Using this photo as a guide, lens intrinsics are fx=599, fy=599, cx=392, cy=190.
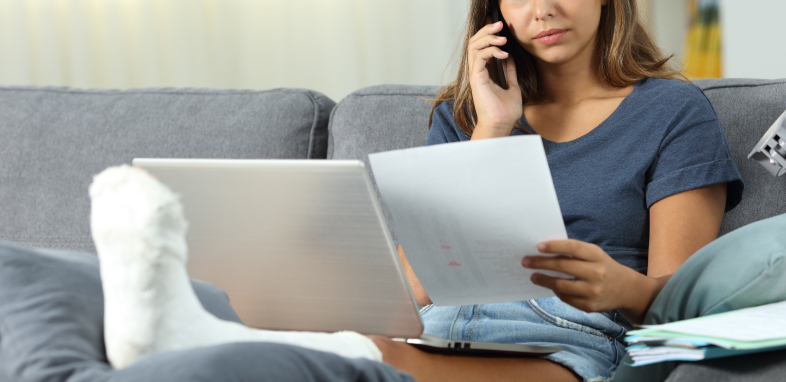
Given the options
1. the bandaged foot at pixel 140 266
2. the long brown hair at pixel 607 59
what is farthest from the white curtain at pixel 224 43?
the bandaged foot at pixel 140 266

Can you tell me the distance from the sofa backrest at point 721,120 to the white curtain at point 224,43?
3.43ft

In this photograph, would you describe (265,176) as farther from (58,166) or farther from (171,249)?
(58,166)

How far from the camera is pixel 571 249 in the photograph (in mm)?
624

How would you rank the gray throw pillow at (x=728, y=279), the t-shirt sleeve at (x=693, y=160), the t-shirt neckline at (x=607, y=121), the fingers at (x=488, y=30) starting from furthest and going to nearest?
the fingers at (x=488, y=30), the t-shirt neckline at (x=607, y=121), the t-shirt sleeve at (x=693, y=160), the gray throw pillow at (x=728, y=279)

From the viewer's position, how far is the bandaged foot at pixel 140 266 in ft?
1.41

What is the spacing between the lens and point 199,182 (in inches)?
24.3

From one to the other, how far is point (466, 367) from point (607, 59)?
2.20ft

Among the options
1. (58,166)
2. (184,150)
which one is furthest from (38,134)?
(184,150)

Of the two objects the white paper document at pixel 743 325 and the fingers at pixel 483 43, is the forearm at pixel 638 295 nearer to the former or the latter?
the white paper document at pixel 743 325

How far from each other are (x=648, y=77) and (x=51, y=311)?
38.3 inches

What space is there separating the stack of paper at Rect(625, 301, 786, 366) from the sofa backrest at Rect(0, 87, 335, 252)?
936mm

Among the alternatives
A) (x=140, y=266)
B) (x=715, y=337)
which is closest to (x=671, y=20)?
(x=715, y=337)

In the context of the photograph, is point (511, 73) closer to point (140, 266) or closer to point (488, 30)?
point (488, 30)

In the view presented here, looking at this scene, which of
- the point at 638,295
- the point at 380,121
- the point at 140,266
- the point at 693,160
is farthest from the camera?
the point at 380,121
